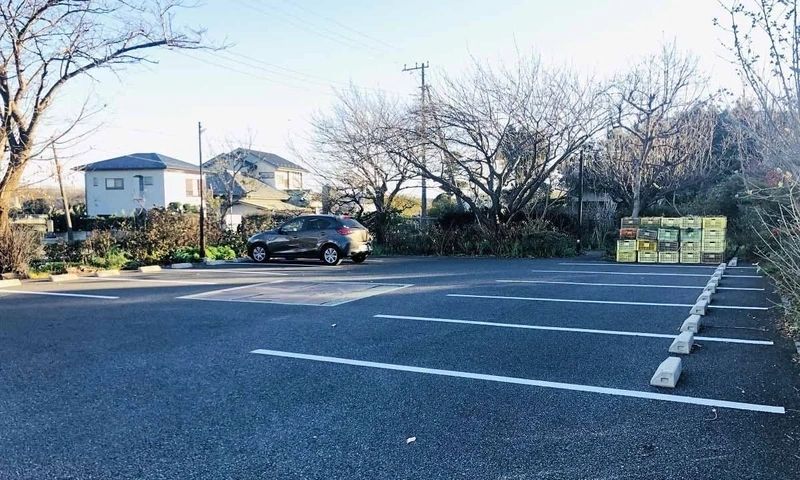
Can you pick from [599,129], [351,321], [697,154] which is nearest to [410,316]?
[351,321]

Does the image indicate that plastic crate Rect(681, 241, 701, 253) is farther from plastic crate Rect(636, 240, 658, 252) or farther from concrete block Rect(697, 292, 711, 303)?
concrete block Rect(697, 292, 711, 303)

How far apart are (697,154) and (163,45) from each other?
19.5 meters

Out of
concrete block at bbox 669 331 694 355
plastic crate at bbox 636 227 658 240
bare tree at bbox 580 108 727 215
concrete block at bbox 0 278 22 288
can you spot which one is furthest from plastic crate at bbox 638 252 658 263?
concrete block at bbox 0 278 22 288

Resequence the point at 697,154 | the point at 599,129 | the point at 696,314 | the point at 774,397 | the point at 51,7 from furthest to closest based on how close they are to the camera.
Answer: the point at 697,154 → the point at 599,129 → the point at 51,7 → the point at 696,314 → the point at 774,397

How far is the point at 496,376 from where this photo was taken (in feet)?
15.4

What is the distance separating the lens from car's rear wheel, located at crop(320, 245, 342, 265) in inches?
636

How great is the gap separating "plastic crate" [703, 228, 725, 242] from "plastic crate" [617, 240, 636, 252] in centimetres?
191

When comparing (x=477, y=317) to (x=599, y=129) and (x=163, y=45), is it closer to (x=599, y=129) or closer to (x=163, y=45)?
(x=163, y=45)

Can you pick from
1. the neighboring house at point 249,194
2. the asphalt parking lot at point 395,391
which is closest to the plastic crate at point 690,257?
the asphalt parking lot at point 395,391

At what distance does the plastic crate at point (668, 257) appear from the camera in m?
16.0

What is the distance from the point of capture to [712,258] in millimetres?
15703

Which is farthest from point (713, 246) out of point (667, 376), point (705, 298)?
point (667, 376)

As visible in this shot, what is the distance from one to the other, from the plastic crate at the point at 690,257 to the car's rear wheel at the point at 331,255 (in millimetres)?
10134

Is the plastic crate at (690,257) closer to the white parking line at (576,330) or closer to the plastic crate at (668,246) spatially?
the plastic crate at (668,246)
